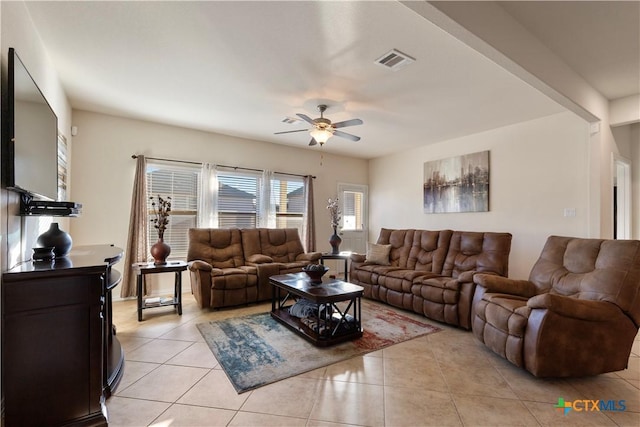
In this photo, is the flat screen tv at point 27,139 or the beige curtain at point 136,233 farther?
the beige curtain at point 136,233

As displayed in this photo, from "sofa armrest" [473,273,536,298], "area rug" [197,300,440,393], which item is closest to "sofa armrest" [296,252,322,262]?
"area rug" [197,300,440,393]

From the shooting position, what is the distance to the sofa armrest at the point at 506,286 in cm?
277

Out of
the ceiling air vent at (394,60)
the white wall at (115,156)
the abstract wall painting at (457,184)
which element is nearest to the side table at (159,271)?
the white wall at (115,156)

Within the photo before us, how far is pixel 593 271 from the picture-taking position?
248cm

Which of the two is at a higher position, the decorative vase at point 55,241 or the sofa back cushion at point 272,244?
the decorative vase at point 55,241

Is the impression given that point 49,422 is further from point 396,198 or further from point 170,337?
point 396,198

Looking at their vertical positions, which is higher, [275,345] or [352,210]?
[352,210]

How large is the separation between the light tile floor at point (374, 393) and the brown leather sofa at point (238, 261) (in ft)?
3.41

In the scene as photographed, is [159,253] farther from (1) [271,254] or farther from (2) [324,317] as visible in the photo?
(2) [324,317]

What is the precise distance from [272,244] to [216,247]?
885 mm

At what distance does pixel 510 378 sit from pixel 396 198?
423cm

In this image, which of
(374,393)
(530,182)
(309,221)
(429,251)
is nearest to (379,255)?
(429,251)

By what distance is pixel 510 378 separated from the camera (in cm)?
225

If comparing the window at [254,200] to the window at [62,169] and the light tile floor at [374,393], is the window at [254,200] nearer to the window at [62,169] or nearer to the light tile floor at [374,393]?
the window at [62,169]
